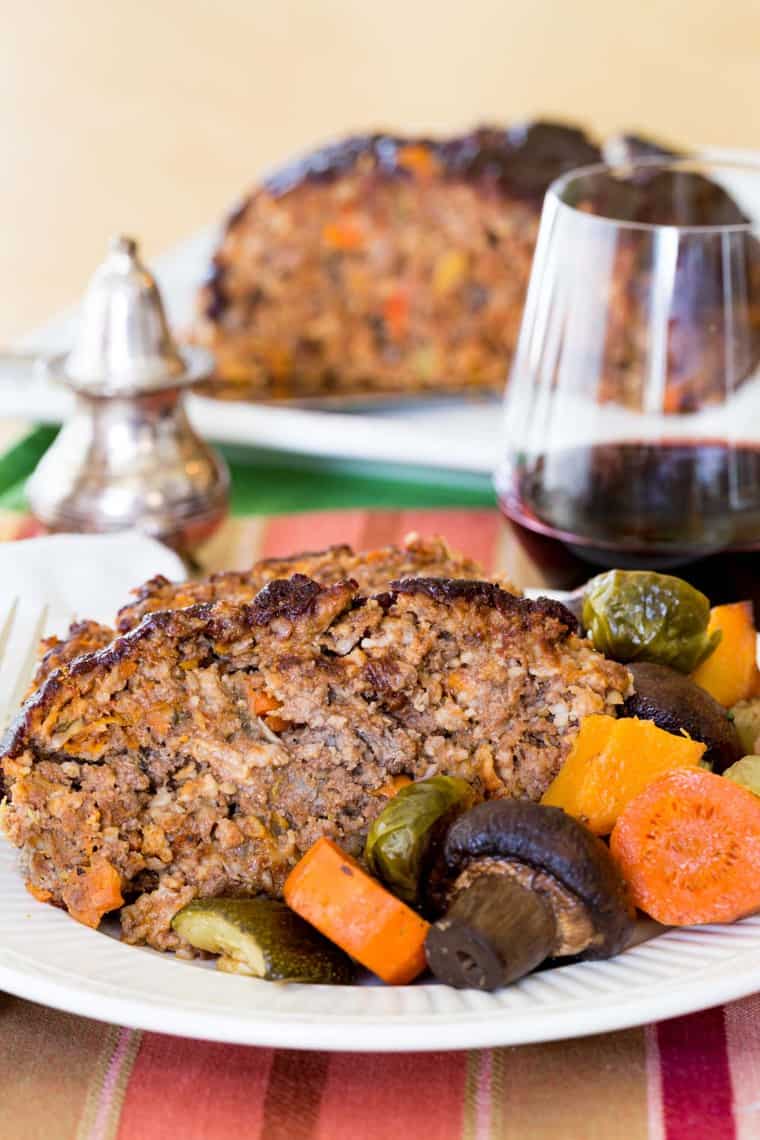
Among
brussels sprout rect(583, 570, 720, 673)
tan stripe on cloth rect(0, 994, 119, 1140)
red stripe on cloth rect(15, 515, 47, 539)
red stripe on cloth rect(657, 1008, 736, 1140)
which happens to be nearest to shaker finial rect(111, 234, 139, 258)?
red stripe on cloth rect(15, 515, 47, 539)

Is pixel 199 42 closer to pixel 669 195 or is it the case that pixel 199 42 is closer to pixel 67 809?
pixel 669 195

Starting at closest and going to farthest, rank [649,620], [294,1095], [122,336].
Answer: [294,1095] → [649,620] → [122,336]

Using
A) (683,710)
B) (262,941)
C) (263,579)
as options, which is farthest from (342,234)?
(262,941)

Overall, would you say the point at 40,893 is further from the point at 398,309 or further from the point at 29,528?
the point at 398,309

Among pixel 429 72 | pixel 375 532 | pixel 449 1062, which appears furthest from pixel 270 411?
pixel 429 72

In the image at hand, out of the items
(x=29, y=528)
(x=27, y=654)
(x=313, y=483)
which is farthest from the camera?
(x=313, y=483)

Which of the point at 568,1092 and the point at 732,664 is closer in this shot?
the point at 568,1092

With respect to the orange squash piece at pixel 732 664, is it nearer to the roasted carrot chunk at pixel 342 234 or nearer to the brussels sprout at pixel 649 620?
the brussels sprout at pixel 649 620
